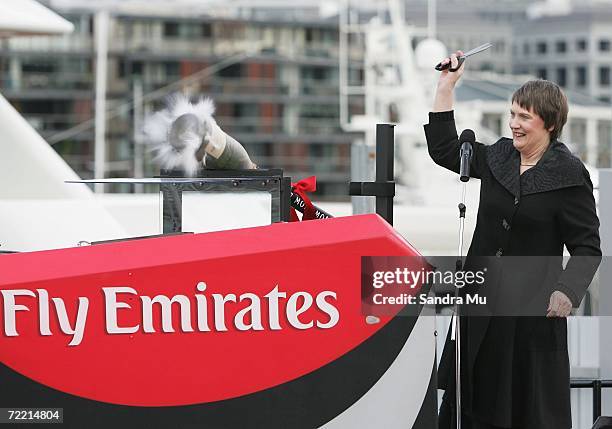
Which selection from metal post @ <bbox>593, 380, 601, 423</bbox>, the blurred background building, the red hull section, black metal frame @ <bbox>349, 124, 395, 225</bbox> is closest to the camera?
the red hull section

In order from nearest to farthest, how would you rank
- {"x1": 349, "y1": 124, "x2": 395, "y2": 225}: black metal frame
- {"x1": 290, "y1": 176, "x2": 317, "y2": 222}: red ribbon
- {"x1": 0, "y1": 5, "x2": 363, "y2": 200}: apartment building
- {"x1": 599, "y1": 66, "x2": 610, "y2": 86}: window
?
{"x1": 349, "y1": 124, "x2": 395, "y2": 225}: black metal frame
{"x1": 290, "y1": 176, "x2": 317, "y2": 222}: red ribbon
{"x1": 0, "y1": 5, "x2": 363, "y2": 200}: apartment building
{"x1": 599, "y1": 66, "x2": 610, "y2": 86}: window

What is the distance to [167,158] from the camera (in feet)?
10.6

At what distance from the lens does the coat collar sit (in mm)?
2988

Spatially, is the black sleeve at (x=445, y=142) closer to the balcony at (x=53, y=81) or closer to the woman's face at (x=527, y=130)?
the woman's face at (x=527, y=130)

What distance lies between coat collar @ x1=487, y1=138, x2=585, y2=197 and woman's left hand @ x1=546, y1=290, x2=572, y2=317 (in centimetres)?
26

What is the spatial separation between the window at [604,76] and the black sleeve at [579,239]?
84.1 meters

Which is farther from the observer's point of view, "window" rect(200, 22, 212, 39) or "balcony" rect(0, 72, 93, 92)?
"window" rect(200, 22, 212, 39)

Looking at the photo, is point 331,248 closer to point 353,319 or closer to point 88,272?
point 353,319

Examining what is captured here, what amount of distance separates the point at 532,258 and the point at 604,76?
84.9 m

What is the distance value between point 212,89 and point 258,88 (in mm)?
2757

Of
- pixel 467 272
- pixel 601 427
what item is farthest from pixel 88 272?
pixel 601 427

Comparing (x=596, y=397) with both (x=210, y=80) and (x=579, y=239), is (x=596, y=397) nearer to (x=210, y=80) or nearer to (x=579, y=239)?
(x=579, y=239)

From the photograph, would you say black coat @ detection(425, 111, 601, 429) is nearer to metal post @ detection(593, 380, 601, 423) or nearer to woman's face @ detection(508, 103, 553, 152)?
woman's face @ detection(508, 103, 553, 152)
